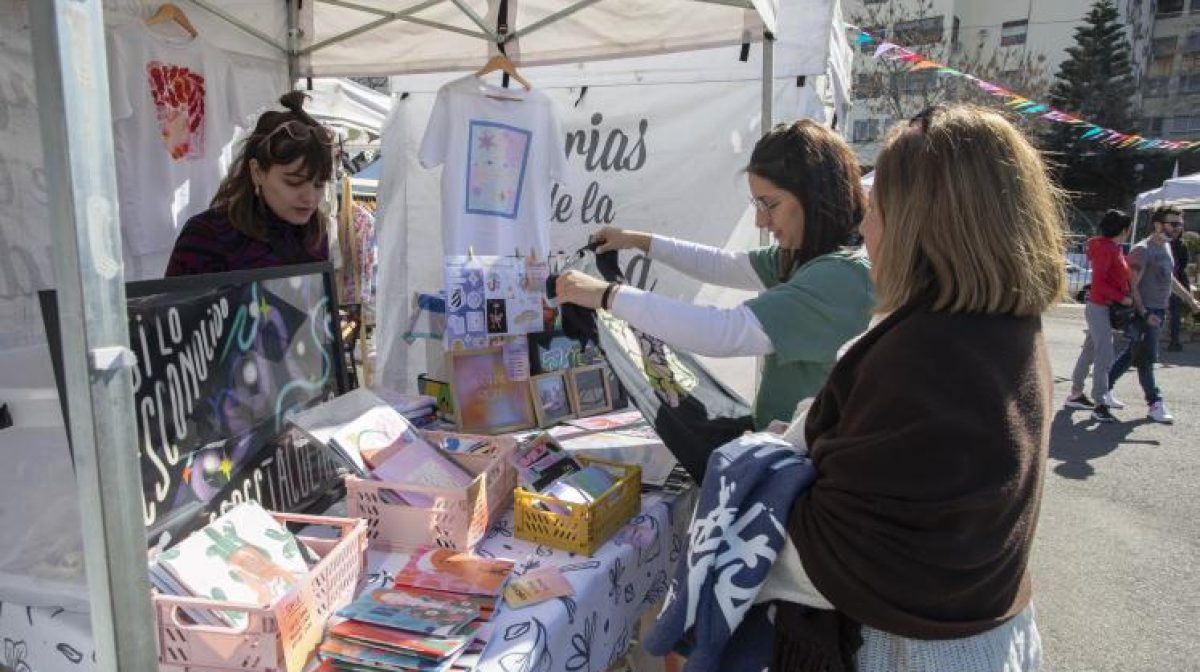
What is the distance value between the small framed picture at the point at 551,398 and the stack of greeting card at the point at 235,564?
1.09m

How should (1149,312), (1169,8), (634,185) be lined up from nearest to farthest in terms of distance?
(634,185)
(1149,312)
(1169,8)

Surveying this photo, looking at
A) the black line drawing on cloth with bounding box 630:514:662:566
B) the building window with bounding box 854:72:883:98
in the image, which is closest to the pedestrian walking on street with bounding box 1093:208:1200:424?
the black line drawing on cloth with bounding box 630:514:662:566

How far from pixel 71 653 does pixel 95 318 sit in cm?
70

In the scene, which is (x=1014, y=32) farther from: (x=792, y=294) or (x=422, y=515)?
(x=422, y=515)

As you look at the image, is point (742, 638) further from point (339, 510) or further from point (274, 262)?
point (274, 262)

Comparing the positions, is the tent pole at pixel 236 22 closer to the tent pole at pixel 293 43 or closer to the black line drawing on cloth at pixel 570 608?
the tent pole at pixel 293 43

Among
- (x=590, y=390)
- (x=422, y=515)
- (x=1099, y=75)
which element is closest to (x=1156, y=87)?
(x=1099, y=75)

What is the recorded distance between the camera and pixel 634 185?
4.37 metres

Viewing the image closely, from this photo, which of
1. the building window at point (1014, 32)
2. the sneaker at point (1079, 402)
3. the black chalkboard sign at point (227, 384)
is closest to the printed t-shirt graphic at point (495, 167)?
the black chalkboard sign at point (227, 384)

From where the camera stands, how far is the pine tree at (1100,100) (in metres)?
27.4

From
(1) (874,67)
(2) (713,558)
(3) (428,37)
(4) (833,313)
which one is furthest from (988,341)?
(1) (874,67)

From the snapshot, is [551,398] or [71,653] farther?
[551,398]

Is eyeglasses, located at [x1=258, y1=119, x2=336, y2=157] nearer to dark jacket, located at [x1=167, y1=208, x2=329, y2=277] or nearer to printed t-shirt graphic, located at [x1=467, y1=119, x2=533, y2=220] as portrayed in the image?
dark jacket, located at [x1=167, y1=208, x2=329, y2=277]

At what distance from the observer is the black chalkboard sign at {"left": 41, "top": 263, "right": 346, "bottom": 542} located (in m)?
1.27
